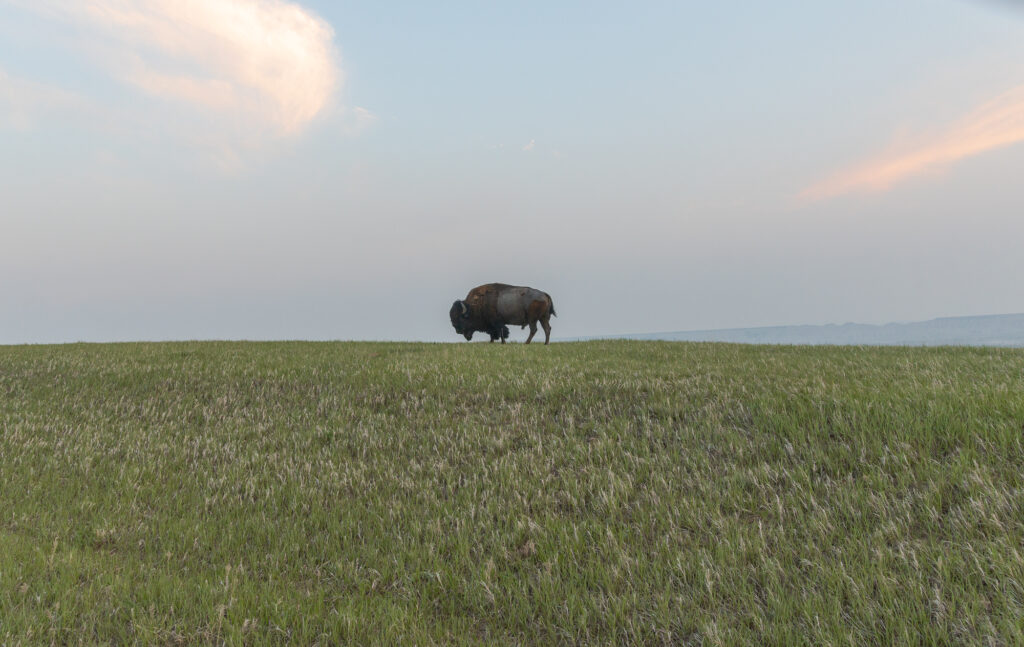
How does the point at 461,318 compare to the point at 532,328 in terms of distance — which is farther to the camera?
the point at 461,318

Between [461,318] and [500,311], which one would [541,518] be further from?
[461,318]

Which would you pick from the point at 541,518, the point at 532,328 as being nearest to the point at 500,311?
the point at 532,328

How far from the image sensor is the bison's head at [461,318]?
2672 cm

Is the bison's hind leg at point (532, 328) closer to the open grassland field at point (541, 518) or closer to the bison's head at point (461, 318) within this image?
the bison's head at point (461, 318)

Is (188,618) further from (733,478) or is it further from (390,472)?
(733,478)

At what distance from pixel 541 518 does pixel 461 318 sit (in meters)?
22.6

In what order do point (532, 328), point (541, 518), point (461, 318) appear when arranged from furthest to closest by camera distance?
1. point (461, 318)
2. point (532, 328)
3. point (541, 518)

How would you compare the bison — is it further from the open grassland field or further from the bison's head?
the open grassland field

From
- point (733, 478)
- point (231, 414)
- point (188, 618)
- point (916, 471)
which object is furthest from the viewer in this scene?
point (231, 414)

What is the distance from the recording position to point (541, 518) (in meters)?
4.96

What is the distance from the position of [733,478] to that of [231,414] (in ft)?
31.4

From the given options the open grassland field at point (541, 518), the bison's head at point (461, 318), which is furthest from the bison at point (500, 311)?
the open grassland field at point (541, 518)

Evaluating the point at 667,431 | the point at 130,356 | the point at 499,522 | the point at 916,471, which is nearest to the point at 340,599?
the point at 499,522

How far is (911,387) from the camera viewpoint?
7684 mm
